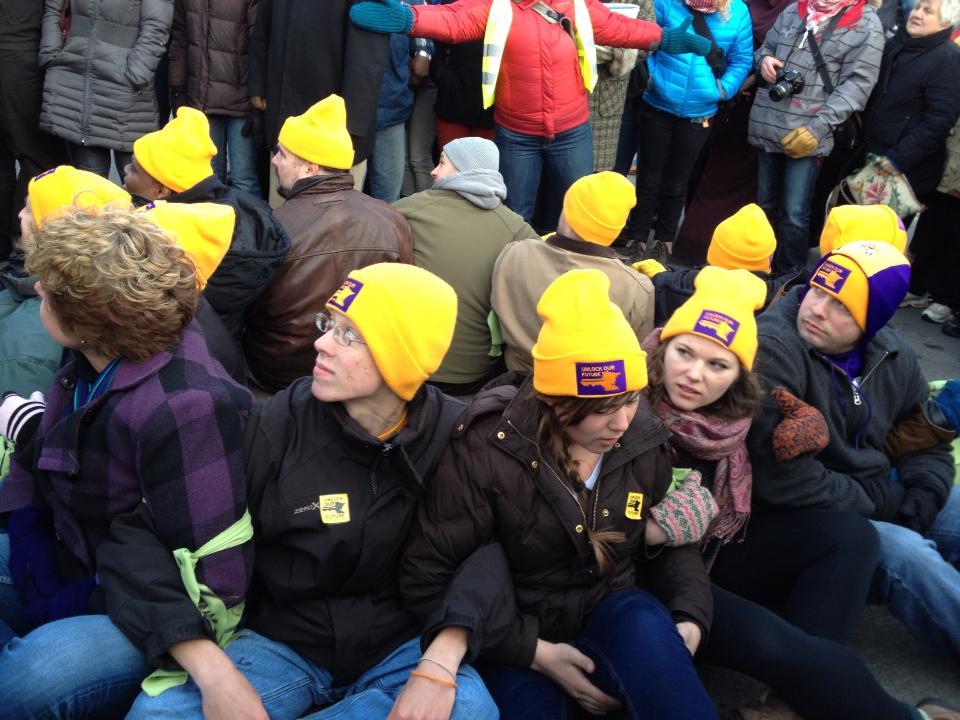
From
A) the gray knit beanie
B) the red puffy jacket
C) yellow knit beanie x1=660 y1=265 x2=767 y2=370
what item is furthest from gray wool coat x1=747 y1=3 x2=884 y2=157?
yellow knit beanie x1=660 y1=265 x2=767 y2=370

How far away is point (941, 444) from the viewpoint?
10.2 ft

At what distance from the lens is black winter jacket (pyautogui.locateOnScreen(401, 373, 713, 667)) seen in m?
2.29

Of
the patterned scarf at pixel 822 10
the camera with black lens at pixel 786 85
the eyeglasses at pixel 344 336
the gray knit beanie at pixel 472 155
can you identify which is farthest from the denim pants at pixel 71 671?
the patterned scarf at pixel 822 10

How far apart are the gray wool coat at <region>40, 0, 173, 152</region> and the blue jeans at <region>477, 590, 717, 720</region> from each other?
3989 mm

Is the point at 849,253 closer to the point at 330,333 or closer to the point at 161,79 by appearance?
the point at 330,333

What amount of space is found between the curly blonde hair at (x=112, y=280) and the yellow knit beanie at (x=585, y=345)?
0.90 m

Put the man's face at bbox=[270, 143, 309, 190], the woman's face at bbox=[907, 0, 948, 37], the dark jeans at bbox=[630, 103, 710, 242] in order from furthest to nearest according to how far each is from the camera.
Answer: the dark jeans at bbox=[630, 103, 710, 242], the woman's face at bbox=[907, 0, 948, 37], the man's face at bbox=[270, 143, 309, 190]

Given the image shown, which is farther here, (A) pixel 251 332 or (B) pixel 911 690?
(A) pixel 251 332

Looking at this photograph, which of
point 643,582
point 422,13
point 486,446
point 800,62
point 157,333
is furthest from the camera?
point 800,62

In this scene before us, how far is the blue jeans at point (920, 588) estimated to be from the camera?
2707mm

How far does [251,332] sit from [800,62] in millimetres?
3820

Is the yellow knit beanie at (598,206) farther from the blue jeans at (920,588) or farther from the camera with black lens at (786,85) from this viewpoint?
the camera with black lens at (786,85)

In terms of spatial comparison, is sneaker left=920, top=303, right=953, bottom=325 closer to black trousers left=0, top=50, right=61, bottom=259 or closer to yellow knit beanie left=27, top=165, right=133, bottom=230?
yellow knit beanie left=27, top=165, right=133, bottom=230

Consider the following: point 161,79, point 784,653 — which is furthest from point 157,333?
point 161,79
